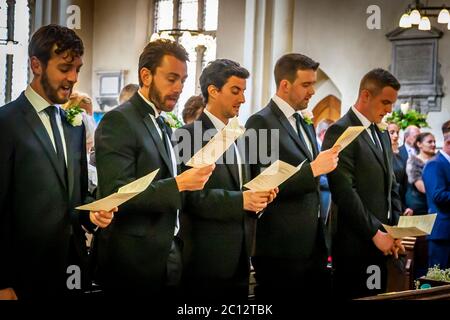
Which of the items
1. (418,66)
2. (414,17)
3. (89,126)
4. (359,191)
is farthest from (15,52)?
(418,66)

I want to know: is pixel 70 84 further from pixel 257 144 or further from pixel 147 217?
pixel 257 144

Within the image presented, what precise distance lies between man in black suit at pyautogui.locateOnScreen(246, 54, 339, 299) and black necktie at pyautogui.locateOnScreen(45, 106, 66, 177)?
104 cm

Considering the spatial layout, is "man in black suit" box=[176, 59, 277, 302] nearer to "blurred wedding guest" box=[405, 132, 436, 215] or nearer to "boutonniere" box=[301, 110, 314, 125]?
"boutonniere" box=[301, 110, 314, 125]

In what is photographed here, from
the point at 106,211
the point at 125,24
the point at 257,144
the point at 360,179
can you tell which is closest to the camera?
the point at 106,211

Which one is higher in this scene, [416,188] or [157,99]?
[157,99]

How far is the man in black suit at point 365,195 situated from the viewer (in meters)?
3.76

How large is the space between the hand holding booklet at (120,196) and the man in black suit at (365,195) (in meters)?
1.43

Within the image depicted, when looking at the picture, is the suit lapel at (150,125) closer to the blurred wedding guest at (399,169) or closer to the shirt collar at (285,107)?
the shirt collar at (285,107)

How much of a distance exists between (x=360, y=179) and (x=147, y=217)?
4.45 feet

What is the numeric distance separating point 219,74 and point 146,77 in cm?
45

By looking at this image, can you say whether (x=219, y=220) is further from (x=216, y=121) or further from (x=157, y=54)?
(x=157, y=54)

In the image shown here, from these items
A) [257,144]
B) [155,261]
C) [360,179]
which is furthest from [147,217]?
[360,179]

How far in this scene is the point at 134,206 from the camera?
2801mm
